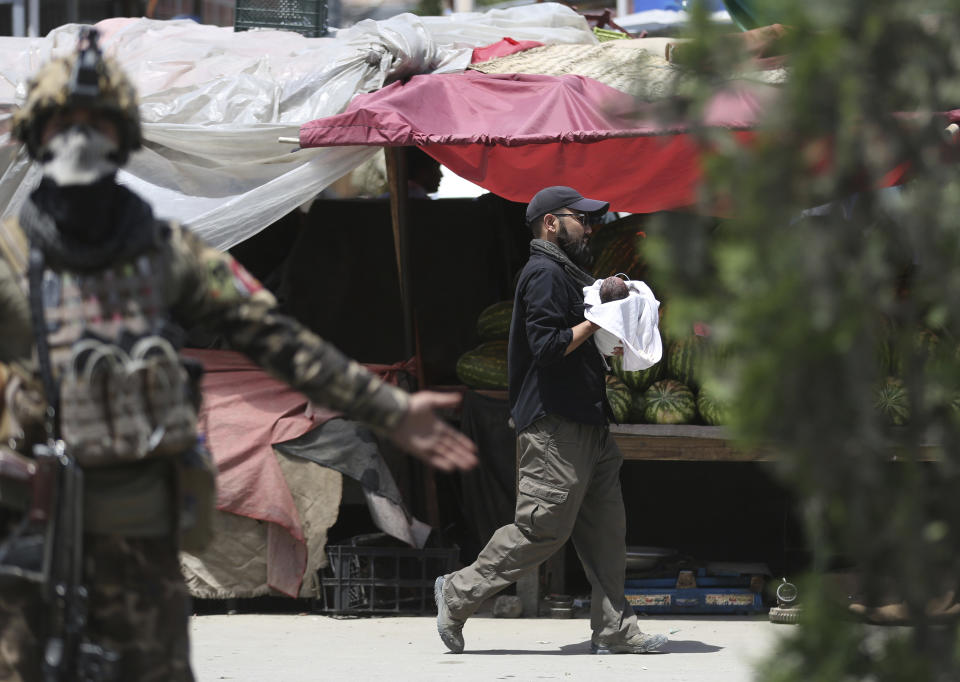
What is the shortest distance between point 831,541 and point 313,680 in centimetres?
366

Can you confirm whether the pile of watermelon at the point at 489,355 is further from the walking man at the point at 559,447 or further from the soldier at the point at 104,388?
the soldier at the point at 104,388

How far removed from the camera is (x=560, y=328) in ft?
21.3

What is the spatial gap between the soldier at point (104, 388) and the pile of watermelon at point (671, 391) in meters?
4.46

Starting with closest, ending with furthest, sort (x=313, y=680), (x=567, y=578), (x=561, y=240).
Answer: (x=313, y=680) < (x=561, y=240) < (x=567, y=578)

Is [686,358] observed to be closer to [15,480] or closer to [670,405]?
[670,405]

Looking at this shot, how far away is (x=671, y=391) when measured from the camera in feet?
25.8

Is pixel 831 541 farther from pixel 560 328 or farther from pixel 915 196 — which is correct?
pixel 560 328

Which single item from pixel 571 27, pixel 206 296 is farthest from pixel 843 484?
pixel 571 27

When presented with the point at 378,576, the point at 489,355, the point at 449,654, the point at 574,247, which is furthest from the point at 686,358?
the point at 449,654

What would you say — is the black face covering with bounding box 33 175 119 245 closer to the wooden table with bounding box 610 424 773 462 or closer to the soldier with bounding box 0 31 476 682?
the soldier with bounding box 0 31 476 682

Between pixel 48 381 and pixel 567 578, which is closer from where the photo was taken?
pixel 48 381

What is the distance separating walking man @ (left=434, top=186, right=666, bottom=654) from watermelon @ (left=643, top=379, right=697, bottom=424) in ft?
3.09

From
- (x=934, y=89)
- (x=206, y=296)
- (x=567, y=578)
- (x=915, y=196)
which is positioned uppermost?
(x=934, y=89)

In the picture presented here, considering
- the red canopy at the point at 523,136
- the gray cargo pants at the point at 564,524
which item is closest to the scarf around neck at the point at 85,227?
the gray cargo pants at the point at 564,524
